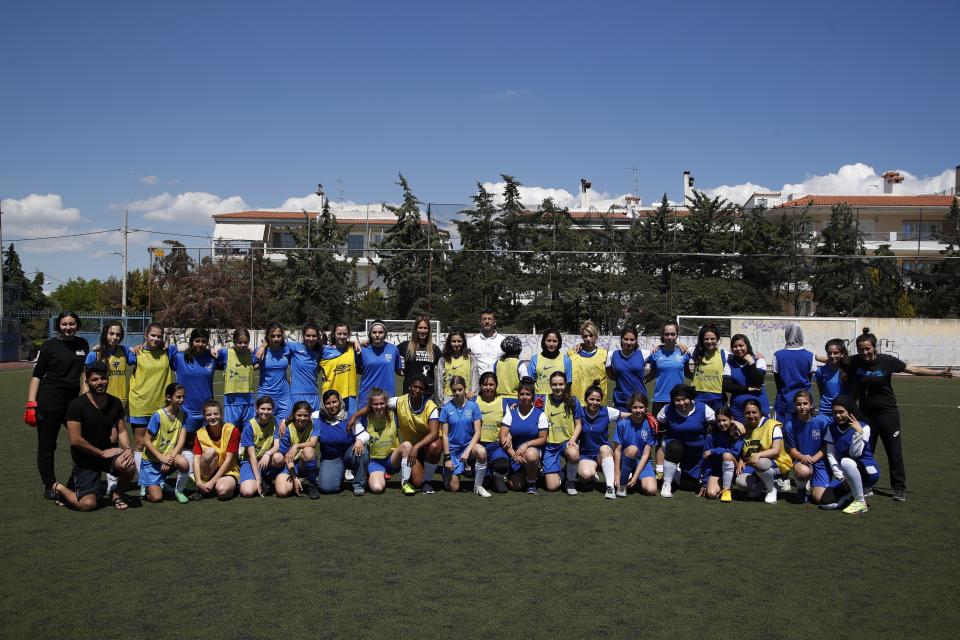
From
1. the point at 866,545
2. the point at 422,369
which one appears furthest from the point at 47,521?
the point at 866,545

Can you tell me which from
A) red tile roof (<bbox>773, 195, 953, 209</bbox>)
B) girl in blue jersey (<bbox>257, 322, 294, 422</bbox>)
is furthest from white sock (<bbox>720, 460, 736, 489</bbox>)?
red tile roof (<bbox>773, 195, 953, 209</bbox>)

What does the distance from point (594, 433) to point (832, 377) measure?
228 cm

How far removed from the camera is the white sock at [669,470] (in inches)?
277

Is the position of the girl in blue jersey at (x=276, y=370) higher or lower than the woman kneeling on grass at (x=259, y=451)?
higher

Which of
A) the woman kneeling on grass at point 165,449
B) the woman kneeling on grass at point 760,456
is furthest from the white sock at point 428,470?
the woman kneeling on grass at point 760,456

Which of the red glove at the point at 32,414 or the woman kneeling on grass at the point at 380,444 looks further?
the woman kneeling on grass at the point at 380,444

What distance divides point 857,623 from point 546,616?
61.3 inches

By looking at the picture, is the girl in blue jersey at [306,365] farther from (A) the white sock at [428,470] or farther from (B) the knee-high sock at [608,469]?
(B) the knee-high sock at [608,469]

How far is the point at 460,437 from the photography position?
7195 millimetres

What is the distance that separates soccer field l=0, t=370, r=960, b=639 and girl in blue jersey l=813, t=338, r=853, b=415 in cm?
97

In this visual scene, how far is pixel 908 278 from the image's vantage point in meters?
25.3

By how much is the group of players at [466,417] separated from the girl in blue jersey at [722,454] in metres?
0.01

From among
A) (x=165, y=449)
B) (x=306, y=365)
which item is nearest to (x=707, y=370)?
(x=306, y=365)

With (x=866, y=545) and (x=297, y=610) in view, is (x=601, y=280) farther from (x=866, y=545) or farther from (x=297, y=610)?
(x=297, y=610)
